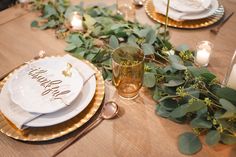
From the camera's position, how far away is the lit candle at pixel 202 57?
32.7 inches

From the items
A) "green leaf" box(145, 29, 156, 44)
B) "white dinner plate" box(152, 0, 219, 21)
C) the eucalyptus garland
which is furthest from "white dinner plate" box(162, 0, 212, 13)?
"green leaf" box(145, 29, 156, 44)

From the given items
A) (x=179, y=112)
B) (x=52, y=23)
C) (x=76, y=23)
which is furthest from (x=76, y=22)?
(x=179, y=112)

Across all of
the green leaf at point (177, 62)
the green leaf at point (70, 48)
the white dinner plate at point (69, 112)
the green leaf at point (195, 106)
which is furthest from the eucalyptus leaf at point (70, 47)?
the green leaf at point (195, 106)

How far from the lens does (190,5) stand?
3.48ft

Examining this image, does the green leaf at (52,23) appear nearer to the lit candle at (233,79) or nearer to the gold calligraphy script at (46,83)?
the gold calligraphy script at (46,83)

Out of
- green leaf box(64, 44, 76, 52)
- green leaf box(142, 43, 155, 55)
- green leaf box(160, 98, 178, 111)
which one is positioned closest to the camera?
green leaf box(160, 98, 178, 111)

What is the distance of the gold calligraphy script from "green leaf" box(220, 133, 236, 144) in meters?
0.41

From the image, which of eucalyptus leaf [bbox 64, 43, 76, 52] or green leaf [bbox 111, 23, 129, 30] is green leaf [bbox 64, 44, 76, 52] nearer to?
eucalyptus leaf [bbox 64, 43, 76, 52]

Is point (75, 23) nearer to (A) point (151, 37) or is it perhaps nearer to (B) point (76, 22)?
(B) point (76, 22)

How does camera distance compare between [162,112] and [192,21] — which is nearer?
[162,112]

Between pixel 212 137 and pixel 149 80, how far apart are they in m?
0.23

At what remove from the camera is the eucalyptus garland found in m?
0.62

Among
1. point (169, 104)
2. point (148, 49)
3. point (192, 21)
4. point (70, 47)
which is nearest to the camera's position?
point (169, 104)

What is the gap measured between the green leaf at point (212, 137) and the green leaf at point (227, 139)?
19mm
